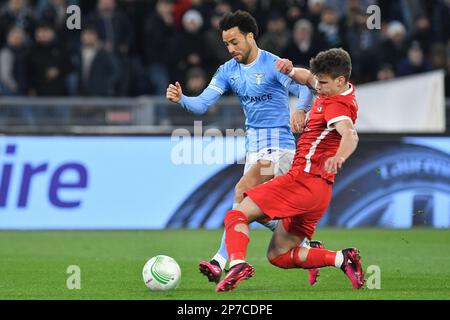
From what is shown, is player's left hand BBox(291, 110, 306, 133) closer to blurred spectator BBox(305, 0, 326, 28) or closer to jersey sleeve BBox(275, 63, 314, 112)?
jersey sleeve BBox(275, 63, 314, 112)

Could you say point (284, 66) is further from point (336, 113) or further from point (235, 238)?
point (235, 238)

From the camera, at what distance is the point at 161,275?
9297 millimetres

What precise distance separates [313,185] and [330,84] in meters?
0.81

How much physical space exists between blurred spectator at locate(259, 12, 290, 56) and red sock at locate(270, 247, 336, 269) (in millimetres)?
9896

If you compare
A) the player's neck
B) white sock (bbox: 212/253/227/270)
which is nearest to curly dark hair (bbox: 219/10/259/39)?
the player's neck

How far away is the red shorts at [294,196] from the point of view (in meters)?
8.98

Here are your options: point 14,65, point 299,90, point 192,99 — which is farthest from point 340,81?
point 14,65

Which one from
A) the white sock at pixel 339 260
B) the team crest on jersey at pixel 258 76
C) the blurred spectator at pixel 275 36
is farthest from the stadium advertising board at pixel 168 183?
the white sock at pixel 339 260

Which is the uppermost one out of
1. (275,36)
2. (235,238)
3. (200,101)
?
(275,36)

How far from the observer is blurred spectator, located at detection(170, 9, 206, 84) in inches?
756

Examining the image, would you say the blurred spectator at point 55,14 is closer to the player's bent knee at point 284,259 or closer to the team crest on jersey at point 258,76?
the team crest on jersey at point 258,76

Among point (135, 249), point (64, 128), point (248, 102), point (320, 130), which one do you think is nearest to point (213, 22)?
point (64, 128)

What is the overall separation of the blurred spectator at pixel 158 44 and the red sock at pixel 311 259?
1037cm

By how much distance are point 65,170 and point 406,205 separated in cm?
494
